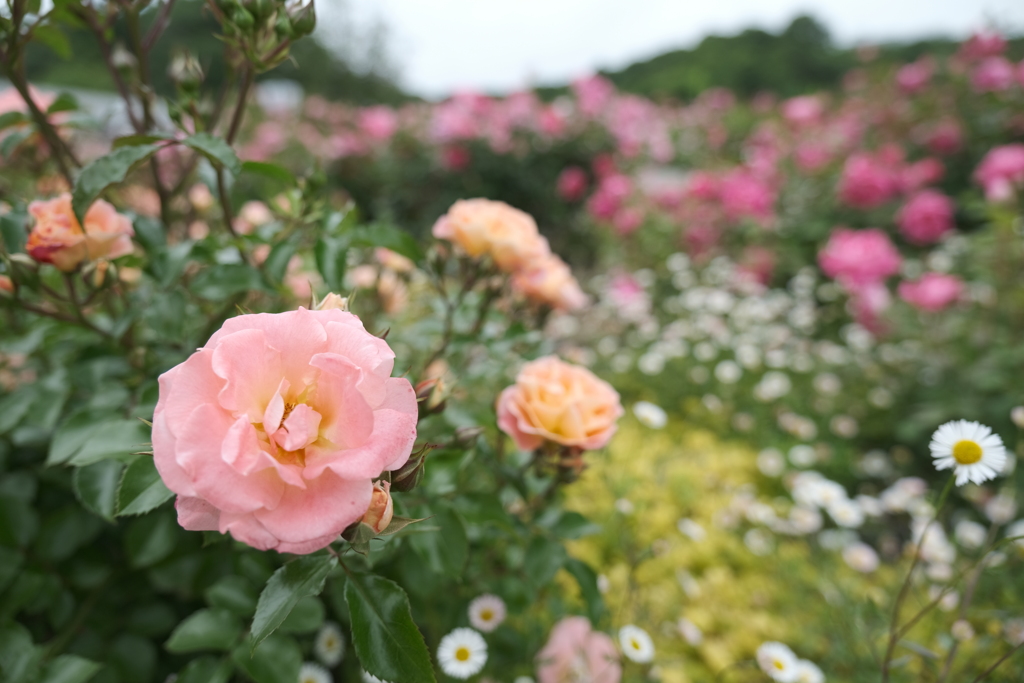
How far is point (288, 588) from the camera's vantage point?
410 millimetres

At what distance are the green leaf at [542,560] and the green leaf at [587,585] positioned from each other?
0.02m

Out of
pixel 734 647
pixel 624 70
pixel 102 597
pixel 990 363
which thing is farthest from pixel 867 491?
pixel 624 70

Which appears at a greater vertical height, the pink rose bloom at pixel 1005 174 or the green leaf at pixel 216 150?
the green leaf at pixel 216 150

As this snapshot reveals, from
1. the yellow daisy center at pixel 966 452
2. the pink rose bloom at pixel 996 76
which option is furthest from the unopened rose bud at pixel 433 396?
the pink rose bloom at pixel 996 76

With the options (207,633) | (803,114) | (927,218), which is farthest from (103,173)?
(803,114)

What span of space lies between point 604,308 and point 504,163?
1773mm

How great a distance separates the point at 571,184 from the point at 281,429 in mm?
3553

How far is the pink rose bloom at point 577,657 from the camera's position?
82cm

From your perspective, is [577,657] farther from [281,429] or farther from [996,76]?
[996,76]

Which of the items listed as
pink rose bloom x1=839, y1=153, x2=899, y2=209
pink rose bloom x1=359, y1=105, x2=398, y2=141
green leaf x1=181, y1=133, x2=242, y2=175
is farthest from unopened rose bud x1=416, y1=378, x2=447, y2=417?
pink rose bloom x1=359, y1=105, x2=398, y2=141

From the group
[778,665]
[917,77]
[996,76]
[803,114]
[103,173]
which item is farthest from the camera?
[803,114]

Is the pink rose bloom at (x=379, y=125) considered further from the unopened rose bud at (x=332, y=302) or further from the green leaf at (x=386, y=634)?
the green leaf at (x=386, y=634)

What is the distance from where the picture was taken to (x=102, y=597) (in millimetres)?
833

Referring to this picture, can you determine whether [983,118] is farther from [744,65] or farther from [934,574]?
[744,65]
